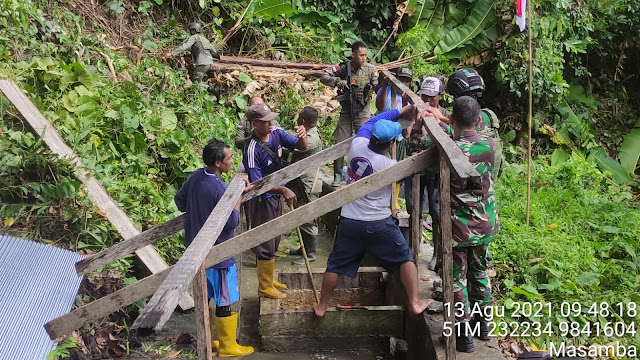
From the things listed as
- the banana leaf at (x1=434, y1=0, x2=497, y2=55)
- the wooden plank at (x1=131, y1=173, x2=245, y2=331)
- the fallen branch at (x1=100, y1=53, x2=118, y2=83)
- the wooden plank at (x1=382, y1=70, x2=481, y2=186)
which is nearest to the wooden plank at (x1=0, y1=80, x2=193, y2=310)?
the wooden plank at (x1=131, y1=173, x2=245, y2=331)

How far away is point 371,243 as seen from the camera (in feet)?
13.8

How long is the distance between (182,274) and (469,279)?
2291mm

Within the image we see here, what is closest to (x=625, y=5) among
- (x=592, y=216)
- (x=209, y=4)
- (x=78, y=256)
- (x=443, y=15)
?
(x=443, y=15)

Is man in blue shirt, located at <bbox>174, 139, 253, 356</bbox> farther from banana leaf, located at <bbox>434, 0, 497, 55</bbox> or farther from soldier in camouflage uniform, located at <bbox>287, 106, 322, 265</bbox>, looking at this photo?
banana leaf, located at <bbox>434, 0, 497, 55</bbox>

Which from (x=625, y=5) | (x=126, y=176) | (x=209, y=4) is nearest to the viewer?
(x=126, y=176)

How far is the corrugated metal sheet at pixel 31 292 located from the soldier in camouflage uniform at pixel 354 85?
12.2 ft

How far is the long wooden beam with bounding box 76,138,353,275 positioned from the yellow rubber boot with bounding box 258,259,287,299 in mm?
892

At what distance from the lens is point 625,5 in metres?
11.3

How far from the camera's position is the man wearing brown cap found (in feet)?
15.9

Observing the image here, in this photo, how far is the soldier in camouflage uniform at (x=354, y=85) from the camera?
22.6 feet

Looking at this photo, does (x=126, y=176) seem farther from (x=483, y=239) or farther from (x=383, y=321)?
(x=483, y=239)

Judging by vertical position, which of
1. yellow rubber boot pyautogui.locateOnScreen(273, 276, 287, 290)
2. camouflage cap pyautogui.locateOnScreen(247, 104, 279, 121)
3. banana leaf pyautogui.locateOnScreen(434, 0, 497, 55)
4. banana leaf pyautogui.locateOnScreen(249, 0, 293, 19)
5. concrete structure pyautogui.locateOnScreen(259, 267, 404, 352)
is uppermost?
banana leaf pyautogui.locateOnScreen(249, 0, 293, 19)

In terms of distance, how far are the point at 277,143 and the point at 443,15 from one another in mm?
8859

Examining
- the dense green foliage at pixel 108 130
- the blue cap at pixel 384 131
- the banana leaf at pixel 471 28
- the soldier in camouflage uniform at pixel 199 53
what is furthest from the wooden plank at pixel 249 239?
the banana leaf at pixel 471 28
